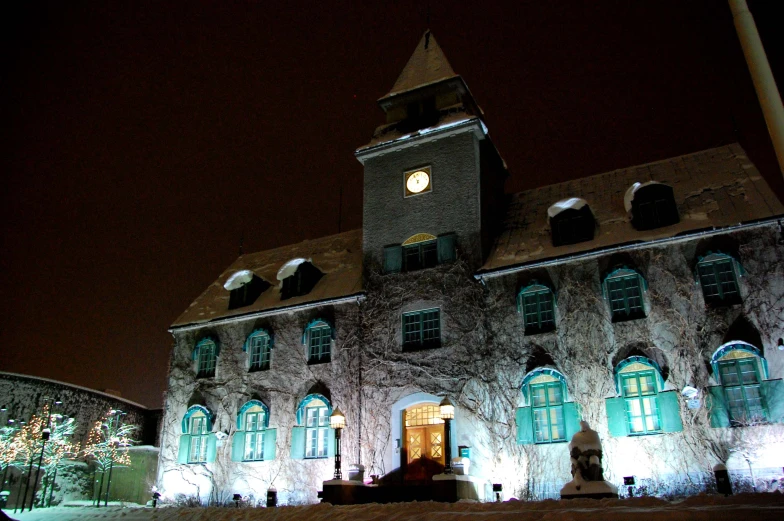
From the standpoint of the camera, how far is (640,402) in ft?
59.5

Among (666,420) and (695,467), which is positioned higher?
(666,420)

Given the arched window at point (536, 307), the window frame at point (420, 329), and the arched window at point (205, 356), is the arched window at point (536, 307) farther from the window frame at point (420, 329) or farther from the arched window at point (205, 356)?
the arched window at point (205, 356)

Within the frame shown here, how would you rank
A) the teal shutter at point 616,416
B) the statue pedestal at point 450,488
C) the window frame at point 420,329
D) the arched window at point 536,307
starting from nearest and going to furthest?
the statue pedestal at point 450,488
the teal shutter at point 616,416
the arched window at point 536,307
the window frame at point 420,329

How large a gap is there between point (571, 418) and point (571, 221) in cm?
646

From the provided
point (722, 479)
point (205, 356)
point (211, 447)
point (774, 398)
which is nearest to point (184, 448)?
point (211, 447)

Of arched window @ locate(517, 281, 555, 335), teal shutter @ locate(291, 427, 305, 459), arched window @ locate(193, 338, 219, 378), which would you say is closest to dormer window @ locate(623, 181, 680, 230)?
arched window @ locate(517, 281, 555, 335)

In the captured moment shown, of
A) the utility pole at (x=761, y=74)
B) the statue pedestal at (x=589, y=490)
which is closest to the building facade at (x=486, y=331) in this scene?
Answer: the statue pedestal at (x=589, y=490)

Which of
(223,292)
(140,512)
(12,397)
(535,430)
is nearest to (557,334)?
(535,430)

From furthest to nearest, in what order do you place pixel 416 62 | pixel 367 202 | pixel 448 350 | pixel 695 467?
pixel 416 62 < pixel 367 202 < pixel 448 350 < pixel 695 467

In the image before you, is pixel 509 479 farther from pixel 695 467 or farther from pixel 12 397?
pixel 12 397

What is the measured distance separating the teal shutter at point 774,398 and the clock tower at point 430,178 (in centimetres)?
895

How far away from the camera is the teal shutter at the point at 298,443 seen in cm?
2252

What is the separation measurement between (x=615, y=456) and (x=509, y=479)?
10.1ft

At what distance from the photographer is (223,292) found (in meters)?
28.7
